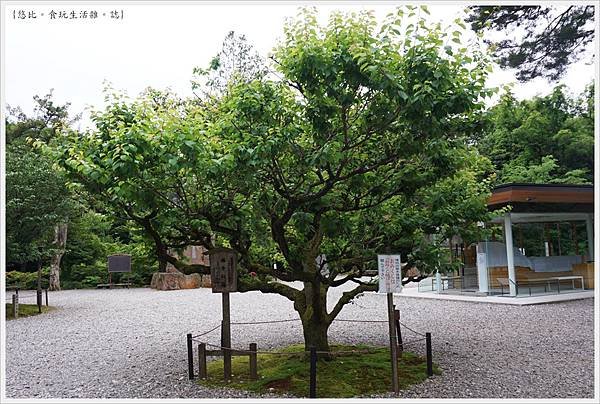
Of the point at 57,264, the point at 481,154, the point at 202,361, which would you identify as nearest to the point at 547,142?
the point at 481,154

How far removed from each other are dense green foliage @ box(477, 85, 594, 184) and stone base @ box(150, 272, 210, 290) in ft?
42.9

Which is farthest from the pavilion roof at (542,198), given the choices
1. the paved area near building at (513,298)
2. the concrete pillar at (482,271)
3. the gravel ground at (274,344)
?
the gravel ground at (274,344)

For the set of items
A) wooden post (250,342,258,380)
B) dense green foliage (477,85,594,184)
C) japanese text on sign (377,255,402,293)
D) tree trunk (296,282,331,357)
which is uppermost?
dense green foliage (477,85,594,184)

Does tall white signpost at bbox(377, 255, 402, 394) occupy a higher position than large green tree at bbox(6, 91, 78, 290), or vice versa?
large green tree at bbox(6, 91, 78, 290)

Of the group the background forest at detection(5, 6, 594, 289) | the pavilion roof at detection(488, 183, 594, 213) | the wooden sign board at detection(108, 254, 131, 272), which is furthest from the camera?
the wooden sign board at detection(108, 254, 131, 272)

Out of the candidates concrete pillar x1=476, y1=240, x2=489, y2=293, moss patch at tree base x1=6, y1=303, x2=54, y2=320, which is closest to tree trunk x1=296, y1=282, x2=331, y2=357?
concrete pillar x1=476, y1=240, x2=489, y2=293

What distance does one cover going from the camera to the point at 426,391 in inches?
208

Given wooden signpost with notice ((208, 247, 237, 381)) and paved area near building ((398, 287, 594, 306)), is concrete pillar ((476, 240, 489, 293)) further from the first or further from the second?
wooden signpost with notice ((208, 247, 237, 381))

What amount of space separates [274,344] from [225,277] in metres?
2.96

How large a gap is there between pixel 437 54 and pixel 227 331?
3736 mm

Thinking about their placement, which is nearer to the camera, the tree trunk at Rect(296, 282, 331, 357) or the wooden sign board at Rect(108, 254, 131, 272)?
the tree trunk at Rect(296, 282, 331, 357)

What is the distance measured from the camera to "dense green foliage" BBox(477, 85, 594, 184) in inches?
794

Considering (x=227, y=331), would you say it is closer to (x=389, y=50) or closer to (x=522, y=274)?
(x=389, y=50)

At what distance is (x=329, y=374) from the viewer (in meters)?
5.81
